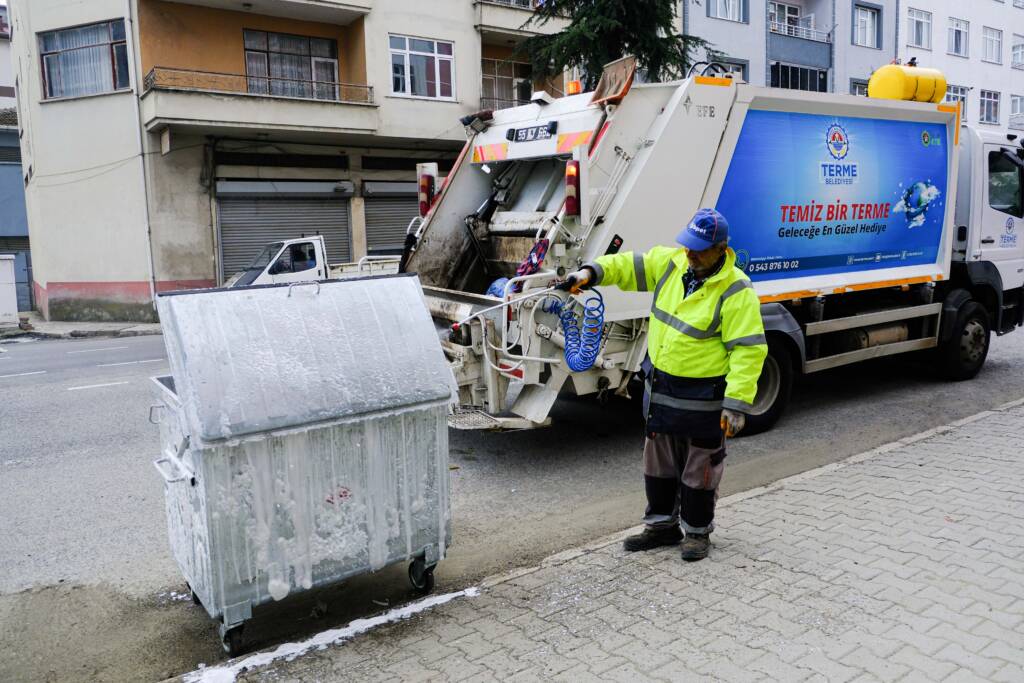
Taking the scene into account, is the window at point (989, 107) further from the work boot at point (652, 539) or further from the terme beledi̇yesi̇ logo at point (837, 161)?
→ the work boot at point (652, 539)

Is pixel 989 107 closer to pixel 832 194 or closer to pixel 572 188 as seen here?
pixel 832 194

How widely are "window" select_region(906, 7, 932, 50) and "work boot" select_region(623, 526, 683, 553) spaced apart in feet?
112

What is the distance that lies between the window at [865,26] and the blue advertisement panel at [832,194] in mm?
25879

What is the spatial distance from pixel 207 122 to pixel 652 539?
50.2ft

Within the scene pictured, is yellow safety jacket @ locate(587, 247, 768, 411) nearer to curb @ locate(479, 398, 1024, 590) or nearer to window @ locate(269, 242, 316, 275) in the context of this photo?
curb @ locate(479, 398, 1024, 590)

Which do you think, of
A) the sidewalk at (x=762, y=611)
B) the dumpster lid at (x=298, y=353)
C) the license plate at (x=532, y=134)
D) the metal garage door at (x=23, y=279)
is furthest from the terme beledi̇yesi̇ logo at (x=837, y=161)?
the metal garage door at (x=23, y=279)

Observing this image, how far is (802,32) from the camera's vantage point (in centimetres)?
2866

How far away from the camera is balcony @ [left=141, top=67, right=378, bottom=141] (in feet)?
53.8

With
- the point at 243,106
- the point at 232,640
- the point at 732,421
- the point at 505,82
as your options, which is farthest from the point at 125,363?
the point at 505,82

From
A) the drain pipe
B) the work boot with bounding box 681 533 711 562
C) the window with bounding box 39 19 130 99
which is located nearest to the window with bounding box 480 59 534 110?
the drain pipe

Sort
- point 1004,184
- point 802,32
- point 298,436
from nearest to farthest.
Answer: point 298,436 → point 1004,184 → point 802,32

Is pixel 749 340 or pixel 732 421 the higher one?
pixel 749 340

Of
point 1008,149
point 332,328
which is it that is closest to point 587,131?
point 332,328

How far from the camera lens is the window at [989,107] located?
3619 cm
